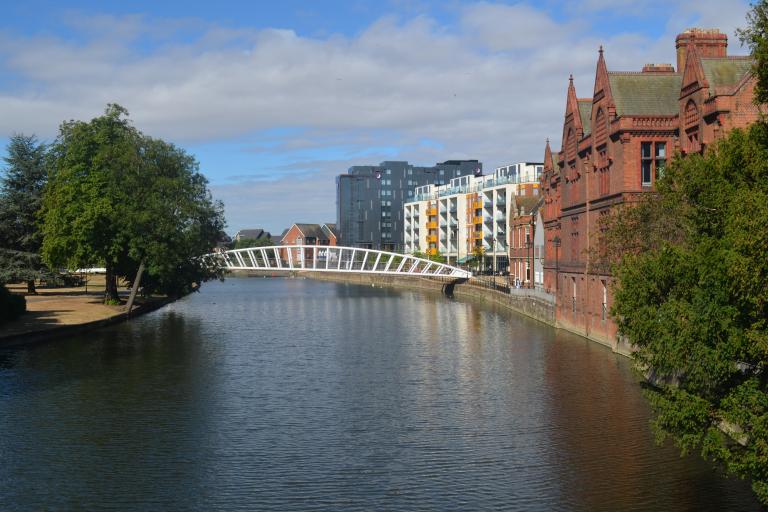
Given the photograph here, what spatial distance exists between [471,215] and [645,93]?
95367mm

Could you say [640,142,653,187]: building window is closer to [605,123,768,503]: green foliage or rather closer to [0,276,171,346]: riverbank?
[605,123,768,503]: green foliage

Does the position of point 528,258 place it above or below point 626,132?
below

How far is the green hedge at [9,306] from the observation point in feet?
166

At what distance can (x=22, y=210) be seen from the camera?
257 ft

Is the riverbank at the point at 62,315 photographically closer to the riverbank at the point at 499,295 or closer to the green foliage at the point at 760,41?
the riverbank at the point at 499,295

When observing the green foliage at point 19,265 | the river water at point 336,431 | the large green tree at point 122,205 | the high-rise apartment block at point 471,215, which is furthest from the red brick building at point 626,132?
the green foliage at point 19,265

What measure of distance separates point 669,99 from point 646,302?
25467mm

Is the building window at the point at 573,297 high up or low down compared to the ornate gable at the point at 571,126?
down

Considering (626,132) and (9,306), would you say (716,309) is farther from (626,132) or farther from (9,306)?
(9,306)

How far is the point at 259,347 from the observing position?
4897 cm

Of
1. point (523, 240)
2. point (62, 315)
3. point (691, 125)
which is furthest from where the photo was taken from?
point (523, 240)

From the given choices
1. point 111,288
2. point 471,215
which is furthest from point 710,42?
point 471,215

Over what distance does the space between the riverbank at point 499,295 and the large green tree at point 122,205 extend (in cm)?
2856

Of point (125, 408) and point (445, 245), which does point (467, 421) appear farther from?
point (445, 245)
